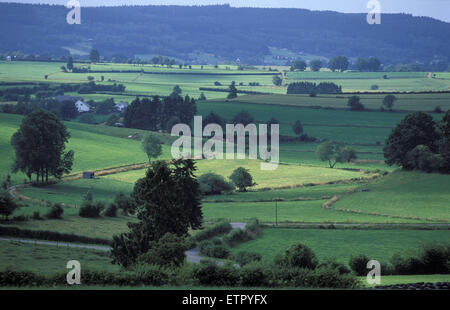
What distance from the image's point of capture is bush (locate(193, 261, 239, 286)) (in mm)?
27609

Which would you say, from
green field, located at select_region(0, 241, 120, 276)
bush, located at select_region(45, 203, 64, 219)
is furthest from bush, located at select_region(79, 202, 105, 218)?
green field, located at select_region(0, 241, 120, 276)

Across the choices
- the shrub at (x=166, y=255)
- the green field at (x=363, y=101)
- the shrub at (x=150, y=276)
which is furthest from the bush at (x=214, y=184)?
the green field at (x=363, y=101)

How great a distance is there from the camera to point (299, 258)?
37.6 meters

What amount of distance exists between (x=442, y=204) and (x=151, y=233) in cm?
3490

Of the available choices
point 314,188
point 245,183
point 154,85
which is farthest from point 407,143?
point 154,85

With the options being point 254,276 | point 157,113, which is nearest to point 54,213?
point 254,276

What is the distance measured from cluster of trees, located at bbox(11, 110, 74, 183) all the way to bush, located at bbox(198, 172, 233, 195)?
19.3m

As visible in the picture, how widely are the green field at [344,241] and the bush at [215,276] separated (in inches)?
694

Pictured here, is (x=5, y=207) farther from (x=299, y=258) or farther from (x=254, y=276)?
(x=254, y=276)

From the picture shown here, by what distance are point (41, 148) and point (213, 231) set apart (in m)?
36.4

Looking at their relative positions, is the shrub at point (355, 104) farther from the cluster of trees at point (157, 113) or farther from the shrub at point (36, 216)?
the shrub at point (36, 216)

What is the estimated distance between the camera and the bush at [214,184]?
254 ft
